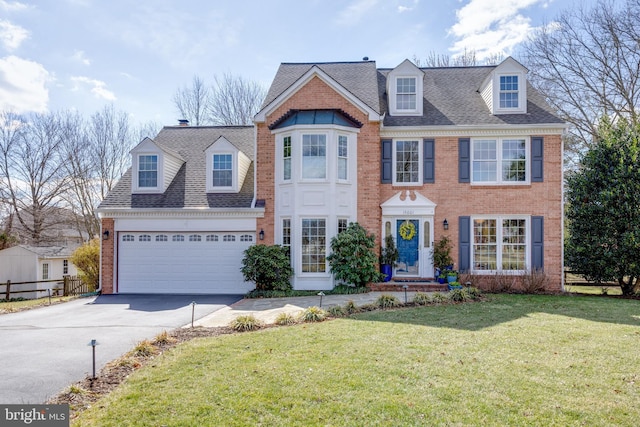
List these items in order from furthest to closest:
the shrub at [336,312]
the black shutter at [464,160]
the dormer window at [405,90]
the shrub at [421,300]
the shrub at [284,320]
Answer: the dormer window at [405,90]
the black shutter at [464,160]
the shrub at [421,300]
the shrub at [336,312]
the shrub at [284,320]

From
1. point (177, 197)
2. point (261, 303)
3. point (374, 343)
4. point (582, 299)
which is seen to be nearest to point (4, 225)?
point (177, 197)

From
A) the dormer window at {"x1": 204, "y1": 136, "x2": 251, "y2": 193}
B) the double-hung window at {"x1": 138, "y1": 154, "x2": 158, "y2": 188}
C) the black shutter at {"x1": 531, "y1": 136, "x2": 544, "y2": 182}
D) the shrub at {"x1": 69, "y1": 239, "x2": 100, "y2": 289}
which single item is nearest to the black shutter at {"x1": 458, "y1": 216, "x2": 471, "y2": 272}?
the black shutter at {"x1": 531, "y1": 136, "x2": 544, "y2": 182}

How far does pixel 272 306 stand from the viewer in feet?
38.5

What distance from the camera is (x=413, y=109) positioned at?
15.9m

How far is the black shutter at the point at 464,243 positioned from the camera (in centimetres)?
1477

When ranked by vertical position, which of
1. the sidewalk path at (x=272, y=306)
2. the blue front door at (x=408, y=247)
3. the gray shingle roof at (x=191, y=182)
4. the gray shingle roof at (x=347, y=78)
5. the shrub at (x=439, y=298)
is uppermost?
the gray shingle roof at (x=347, y=78)

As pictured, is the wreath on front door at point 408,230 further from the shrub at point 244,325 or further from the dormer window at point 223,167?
the shrub at point 244,325

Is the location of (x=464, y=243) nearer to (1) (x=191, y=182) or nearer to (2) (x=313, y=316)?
(2) (x=313, y=316)

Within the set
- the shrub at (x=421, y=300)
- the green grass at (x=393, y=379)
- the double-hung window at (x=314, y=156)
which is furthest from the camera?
the double-hung window at (x=314, y=156)

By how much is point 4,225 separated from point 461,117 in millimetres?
34756

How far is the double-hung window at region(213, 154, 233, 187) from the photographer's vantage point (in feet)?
52.3

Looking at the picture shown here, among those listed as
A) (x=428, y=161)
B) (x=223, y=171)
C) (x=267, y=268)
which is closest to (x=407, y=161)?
(x=428, y=161)

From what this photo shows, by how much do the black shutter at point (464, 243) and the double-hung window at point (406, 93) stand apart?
4.93 metres

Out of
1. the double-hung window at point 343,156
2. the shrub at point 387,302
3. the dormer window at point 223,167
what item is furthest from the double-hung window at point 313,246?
the shrub at point 387,302
